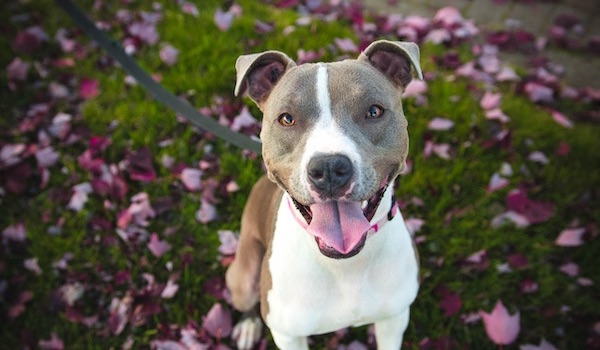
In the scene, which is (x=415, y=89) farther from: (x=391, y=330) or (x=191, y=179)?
(x=391, y=330)

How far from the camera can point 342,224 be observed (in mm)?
2164

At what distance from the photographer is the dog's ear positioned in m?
2.30

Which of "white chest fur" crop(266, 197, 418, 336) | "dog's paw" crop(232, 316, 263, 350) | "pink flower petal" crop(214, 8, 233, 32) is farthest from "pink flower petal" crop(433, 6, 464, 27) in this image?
"dog's paw" crop(232, 316, 263, 350)

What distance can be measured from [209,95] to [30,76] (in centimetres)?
182

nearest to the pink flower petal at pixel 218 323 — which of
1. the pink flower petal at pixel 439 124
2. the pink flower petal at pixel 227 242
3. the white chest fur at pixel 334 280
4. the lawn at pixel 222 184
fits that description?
the lawn at pixel 222 184

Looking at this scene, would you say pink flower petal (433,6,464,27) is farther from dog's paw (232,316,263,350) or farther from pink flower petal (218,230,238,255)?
dog's paw (232,316,263,350)

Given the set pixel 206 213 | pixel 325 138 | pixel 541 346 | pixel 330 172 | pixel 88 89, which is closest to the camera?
pixel 330 172

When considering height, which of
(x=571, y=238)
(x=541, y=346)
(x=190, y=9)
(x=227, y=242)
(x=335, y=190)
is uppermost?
(x=335, y=190)

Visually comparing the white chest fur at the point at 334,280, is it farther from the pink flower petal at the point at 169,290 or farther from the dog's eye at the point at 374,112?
the pink flower petal at the point at 169,290

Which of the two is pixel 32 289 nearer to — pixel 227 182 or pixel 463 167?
pixel 227 182

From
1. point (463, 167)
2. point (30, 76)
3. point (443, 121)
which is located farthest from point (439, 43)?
point (30, 76)

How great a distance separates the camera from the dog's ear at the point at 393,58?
2.30 metres

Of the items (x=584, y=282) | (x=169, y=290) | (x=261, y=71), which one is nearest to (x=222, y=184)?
(x=169, y=290)

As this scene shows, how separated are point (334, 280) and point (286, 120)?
75 cm
